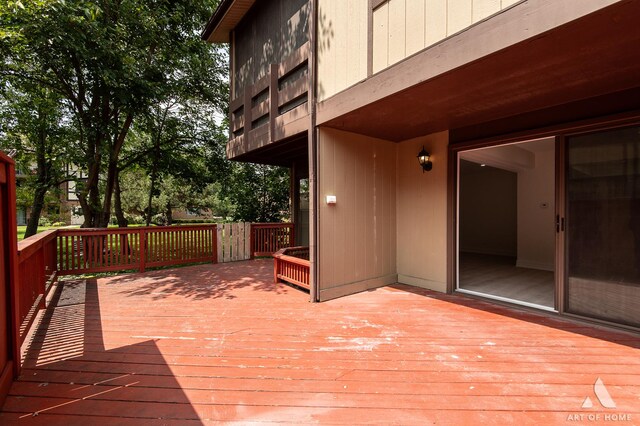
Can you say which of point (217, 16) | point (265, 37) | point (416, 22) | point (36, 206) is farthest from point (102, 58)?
point (416, 22)

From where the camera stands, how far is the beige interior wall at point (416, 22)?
222 cm

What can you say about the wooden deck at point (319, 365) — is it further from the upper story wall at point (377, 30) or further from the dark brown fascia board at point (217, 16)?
the dark brown fascia board at point (217, 16)

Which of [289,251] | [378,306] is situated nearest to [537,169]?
[378,306]

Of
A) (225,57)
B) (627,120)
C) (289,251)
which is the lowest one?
(289,251)

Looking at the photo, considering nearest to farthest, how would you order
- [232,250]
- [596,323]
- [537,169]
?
1. [596,323]
2. [537,169]
3. [232,250]

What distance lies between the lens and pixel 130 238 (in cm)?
544

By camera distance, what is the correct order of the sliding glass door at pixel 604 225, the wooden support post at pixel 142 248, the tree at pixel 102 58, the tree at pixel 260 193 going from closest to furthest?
1. the sliding glass door at pixel 604 225
2. the tree at pixel 102 58
3. the wooden support post at pixel 142 248
4. the tree at pixel 260 193

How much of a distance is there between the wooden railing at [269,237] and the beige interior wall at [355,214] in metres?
3.42

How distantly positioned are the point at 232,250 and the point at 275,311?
3.66 metres

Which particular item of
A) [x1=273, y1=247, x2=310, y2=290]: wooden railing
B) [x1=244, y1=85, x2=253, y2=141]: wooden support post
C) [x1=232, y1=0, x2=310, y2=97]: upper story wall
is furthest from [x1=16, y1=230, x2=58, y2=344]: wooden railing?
[x1=232, y1=0, x2=310, y2=97]: upper story wall

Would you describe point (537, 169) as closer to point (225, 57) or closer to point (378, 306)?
point (378, 306)

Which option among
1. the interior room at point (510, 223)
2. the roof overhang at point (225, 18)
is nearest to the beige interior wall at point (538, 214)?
the interior room at point (510, 223)

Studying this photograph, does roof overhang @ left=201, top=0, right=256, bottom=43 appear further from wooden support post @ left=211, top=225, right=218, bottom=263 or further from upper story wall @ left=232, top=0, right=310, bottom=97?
wooden support post @ left=211, top=225, right=218, bottom=263

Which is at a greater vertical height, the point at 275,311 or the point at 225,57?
the point at 225,57
